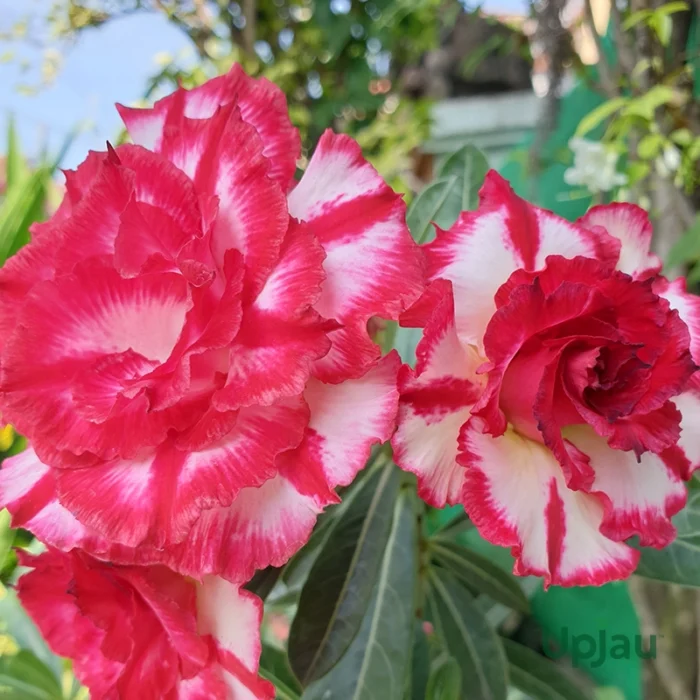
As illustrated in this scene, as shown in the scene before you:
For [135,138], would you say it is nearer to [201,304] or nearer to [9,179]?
[201,304]

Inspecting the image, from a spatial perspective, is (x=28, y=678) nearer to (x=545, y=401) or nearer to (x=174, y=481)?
(x=174, y=481)

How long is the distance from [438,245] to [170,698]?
0.27 metres

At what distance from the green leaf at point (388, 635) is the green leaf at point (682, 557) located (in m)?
0.17

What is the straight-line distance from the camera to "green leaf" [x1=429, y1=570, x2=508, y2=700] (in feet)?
1.84

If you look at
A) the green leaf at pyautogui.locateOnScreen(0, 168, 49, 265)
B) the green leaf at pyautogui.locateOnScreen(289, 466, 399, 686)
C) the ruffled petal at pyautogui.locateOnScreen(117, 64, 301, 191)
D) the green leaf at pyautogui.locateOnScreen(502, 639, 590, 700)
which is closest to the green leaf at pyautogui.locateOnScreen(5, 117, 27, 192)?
the green leaf at pyautogui.locateOnScreen(0, 168, 49, 265)

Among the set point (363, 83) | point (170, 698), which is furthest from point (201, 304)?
point (363, 83)

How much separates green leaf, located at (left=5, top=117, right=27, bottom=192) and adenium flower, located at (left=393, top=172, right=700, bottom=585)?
0.62 metres

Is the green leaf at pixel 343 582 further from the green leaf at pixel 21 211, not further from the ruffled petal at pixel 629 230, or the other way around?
the green leaf at pixel 21 211

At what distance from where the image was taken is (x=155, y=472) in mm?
283

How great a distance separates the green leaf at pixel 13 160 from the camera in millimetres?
744

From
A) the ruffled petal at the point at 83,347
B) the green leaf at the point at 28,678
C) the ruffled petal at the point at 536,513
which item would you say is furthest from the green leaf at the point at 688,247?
the green leaf at the point at 28,678

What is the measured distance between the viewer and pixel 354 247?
300mm

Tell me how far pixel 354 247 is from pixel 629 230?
0.17 m

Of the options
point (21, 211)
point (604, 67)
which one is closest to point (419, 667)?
point (21, 211)
